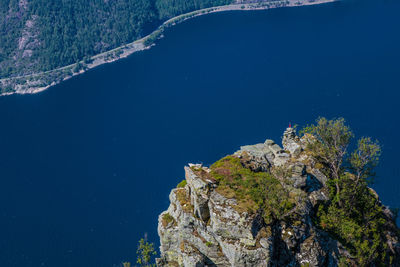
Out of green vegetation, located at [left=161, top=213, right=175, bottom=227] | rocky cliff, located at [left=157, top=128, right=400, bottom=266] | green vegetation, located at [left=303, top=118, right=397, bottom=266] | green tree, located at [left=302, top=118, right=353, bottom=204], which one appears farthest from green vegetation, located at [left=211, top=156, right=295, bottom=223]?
green tree, located at [left=302, top=118, right=353, bottom=204]

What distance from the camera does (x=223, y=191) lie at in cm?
6203

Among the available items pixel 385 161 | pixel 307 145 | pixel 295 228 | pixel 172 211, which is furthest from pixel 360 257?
pixel 385 161

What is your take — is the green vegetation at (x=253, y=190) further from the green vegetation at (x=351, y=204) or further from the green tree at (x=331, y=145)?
the green tree at (x=331, y=145)

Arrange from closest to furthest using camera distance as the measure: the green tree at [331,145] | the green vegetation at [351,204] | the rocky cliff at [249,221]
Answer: the rocky cliff at [249,221] → the green vegetation at [351,204] → the green tree at [331,145]

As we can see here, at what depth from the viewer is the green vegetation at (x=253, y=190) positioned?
59219 mm

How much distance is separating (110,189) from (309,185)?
465 feet

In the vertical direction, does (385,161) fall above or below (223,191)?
below

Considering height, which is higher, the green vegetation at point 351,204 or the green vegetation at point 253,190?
the green vegetation at point 253,190

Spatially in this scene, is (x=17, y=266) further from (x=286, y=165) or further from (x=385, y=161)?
(x=385, y=161)

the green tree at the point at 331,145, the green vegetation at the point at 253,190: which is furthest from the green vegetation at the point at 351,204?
the green vegetation at the point at 253,190

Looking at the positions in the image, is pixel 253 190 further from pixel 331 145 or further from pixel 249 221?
pixel 331 145

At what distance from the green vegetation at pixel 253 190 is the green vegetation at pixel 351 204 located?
10961 mm

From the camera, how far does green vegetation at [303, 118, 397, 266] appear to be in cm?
6631

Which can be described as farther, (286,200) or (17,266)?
(17,266)
